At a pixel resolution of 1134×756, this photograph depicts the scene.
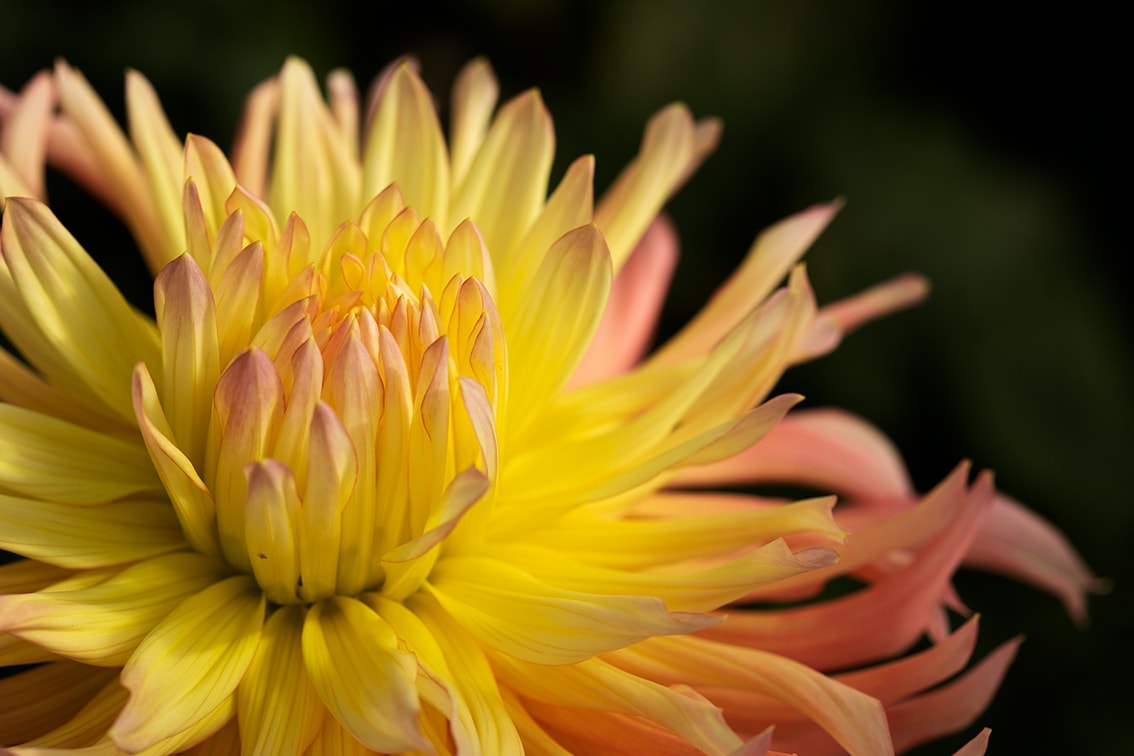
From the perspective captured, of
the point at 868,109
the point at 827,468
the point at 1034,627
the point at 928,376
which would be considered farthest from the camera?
the point at 868,109

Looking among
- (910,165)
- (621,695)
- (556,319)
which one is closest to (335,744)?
(621,695)

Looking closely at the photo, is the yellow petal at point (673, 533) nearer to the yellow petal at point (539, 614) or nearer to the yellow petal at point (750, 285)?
the yellow petal at point (539, 614)

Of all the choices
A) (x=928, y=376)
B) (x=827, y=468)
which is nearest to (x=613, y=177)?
(x=928, y=376)

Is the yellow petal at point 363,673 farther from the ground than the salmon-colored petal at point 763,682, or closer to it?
farther from the ground

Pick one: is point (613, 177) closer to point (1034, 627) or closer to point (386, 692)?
point (1034, 627)

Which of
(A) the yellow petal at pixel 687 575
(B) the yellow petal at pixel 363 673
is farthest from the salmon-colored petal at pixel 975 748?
(B) the yellow petal at pixel 363 673
